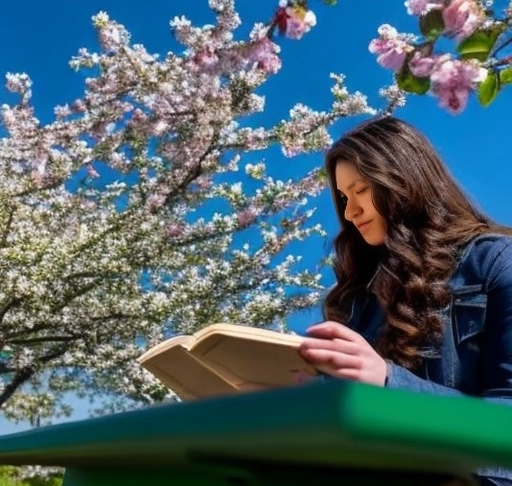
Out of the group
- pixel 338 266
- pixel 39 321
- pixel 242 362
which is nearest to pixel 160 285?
pixel 39 321

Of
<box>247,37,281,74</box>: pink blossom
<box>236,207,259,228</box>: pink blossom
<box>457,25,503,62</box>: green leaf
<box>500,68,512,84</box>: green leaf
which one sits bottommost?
<box>500,68,512,84</box>: green leaf

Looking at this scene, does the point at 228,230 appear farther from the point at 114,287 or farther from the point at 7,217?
the point at 7,217

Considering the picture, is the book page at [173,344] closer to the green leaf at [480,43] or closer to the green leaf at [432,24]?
the green leaf at [480,43]

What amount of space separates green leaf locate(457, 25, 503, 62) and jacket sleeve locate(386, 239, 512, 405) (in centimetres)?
127

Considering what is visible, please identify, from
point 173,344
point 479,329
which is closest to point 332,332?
point 173,344

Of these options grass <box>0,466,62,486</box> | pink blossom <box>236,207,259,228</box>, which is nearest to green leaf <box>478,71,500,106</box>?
pink blossom <box>236,207,259,228</box>

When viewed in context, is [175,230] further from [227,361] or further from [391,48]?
[227,361]

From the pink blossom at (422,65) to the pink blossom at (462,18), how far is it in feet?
0.32

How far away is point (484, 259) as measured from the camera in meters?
1.73

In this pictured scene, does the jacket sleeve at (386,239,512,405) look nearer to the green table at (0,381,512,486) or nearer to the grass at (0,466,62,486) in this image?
the green table at (0,381,512,486)

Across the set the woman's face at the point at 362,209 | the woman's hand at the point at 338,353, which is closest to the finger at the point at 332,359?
the woman's hand at the point at 338,353

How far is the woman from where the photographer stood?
163 cm

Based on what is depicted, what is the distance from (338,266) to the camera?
7.25ft

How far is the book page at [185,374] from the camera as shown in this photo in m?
1.52
